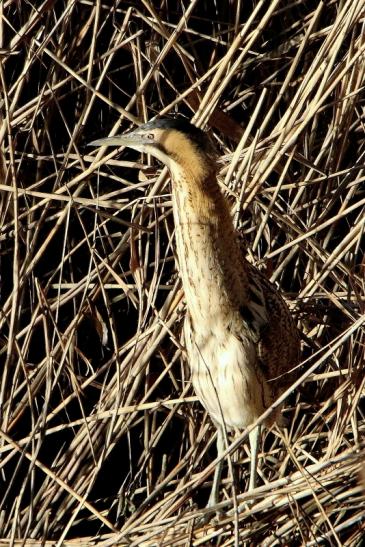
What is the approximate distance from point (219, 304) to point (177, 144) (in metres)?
0.41

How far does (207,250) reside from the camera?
77.0 inches

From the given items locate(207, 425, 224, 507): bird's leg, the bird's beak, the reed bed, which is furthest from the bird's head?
locate(207, 425, 224, 507): bird's leg

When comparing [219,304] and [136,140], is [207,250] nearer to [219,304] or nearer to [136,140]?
[219,304]

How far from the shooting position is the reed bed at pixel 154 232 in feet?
7.00

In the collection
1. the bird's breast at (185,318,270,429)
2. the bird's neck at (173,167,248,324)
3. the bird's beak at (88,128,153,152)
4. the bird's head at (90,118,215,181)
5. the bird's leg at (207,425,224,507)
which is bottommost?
the bird's leg at (207,425,224,507)

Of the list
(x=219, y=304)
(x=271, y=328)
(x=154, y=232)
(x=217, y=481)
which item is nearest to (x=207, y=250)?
(x=219, y=304)

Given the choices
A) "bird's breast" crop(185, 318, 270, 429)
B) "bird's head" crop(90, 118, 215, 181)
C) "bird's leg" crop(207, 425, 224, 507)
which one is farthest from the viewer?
"bird's leg" crop(207, 425, 224, 507)

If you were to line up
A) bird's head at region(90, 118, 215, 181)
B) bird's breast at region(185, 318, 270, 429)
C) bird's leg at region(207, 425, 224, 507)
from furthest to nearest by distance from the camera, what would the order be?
bird's leg at region(207, 425, 224, 507), bird's breast at region(185, 318, 270, 429), bird's head at region(90, 118, 215, 181)

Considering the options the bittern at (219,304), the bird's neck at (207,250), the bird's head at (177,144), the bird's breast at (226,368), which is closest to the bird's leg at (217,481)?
the bittern at (219,304)

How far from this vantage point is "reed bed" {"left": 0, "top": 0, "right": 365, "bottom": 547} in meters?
2.13

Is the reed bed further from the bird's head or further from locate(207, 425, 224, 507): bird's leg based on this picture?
the bird's head

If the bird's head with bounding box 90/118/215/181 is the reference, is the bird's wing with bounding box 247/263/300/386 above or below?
below

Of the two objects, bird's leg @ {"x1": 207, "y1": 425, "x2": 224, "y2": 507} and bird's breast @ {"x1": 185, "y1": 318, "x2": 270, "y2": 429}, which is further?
bird's leg @ {"x1": 207, "y1": 425, "x2": 224, "y2": 507}

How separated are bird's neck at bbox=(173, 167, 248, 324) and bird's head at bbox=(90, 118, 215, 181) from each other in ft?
0.09
